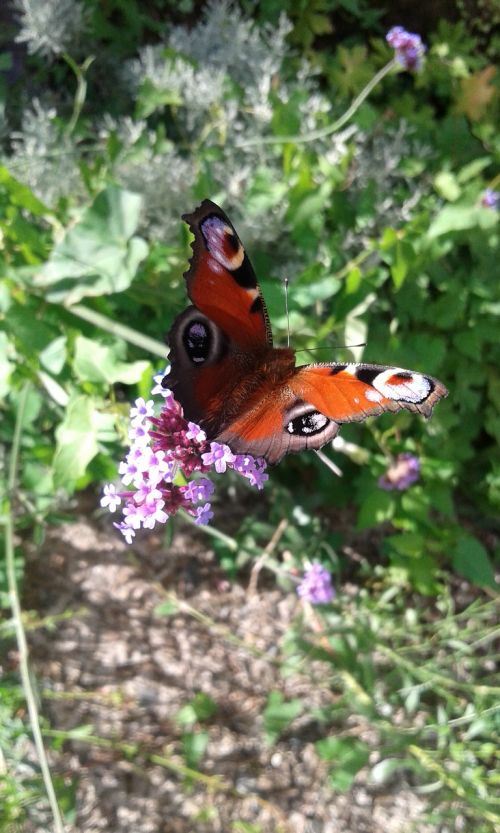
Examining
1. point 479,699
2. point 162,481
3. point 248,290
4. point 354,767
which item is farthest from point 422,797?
point 248,290

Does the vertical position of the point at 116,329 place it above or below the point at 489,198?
below

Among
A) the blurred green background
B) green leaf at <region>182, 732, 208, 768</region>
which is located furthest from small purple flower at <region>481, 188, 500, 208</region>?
green leaf at <region>182, 732, 208, 768</region>

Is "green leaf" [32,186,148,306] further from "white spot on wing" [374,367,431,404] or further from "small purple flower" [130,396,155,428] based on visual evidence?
"white spot on wing" [374,367,431,404]

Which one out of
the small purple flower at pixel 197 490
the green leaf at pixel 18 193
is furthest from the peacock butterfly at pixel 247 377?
the green leaf at pixel 18 193

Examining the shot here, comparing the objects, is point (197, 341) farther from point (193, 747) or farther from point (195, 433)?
point (193, 747)

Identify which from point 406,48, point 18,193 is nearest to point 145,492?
point 18,193

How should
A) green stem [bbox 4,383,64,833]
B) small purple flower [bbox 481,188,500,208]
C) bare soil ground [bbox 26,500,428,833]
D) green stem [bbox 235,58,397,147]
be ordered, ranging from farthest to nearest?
bare soil ground [bbox 26,500,428,833] → small purple flower [bbox 481,188,500,208] → green stem [bbox 235,58,397,147] → green stem [bbox 4,383,64,833]

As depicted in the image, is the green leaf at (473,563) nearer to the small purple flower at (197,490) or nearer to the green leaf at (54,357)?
the small purple flower at (197,490)
